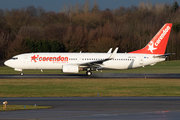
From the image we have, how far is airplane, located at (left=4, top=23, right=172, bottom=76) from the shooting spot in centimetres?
4244

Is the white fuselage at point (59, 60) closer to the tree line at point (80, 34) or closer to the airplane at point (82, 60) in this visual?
the airplane at point (82, 60)

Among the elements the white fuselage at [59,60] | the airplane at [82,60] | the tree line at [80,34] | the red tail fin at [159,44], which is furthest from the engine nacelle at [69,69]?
the tree line at [80,34]

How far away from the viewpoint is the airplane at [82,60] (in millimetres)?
42438

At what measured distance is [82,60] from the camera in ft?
142

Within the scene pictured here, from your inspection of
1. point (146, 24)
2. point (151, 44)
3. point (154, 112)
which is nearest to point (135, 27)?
point (146, 24)

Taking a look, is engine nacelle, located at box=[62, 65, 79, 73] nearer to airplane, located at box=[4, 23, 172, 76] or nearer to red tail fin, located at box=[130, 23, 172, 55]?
airplane, located at box=[4, 23, 172, 76]

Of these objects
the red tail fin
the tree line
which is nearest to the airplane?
the red tail fin

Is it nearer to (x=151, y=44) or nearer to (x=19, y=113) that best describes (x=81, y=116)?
(x=19, y=113)

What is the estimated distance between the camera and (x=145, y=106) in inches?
728

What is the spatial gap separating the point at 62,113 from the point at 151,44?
32108mm

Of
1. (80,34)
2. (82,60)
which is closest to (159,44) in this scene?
(82,60)

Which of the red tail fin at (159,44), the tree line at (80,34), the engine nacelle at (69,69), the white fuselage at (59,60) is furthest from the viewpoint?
the tree line at (80,34)

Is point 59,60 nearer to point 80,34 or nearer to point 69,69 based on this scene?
point 69,69

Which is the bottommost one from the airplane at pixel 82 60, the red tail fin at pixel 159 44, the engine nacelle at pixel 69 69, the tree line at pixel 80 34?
the engine nacelle at pixel 69 69
